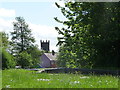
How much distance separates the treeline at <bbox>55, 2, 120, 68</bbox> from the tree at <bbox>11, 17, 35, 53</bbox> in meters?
45.6

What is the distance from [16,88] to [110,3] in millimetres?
10164

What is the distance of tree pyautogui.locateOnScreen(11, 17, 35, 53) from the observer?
62034mm

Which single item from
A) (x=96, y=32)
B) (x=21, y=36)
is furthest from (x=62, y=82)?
(x=21, y=36)

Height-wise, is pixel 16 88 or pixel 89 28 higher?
pixel 89 28

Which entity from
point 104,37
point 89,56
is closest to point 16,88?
point 104,37

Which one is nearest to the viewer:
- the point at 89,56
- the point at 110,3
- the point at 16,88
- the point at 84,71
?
the point at 16,88

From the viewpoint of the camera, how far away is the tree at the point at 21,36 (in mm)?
62034

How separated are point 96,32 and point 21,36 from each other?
48.9 metres

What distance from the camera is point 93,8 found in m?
14.8

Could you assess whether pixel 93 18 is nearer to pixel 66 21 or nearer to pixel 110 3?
pixel 110 3

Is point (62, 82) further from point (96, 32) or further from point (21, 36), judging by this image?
point (21, 36)

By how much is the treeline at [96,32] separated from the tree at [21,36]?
45562mm

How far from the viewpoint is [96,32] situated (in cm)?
1477

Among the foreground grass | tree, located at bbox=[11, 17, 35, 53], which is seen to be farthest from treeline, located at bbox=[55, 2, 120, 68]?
tree, located at bbox=[11, 17, 35, 53]
